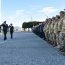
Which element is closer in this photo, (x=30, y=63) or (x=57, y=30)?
(x=30, y=63)

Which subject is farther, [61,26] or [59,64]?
[61,26]

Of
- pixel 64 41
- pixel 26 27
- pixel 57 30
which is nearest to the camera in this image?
pixel 64 41

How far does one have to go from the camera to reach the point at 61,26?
20.0 m

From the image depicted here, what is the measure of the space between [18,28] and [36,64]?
134804 millimetres

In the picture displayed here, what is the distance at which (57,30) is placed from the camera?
21531mm

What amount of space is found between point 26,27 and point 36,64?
429 ft

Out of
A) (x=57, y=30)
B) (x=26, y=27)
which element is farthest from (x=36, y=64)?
(x=26, y=27)

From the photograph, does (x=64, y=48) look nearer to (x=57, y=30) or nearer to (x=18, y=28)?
(x=57, y=30)

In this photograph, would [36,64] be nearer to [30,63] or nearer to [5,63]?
[30,63]

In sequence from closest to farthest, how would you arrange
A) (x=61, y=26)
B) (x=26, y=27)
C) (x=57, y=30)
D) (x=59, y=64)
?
(x=59, y=64)
(x=61, y=26)
(x=57, y=30)
(x=26, y=27)

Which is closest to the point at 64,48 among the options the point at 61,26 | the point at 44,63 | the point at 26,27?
the point at 61,26

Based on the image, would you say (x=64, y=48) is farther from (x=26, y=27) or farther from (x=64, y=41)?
(x=26, y=27)

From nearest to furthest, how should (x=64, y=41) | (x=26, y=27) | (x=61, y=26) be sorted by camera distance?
1. (x=64, y=41)
2. (x=61, y=26)
3. (x=26, y=27)

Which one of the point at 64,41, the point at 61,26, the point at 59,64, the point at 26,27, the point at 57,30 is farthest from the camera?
the point at 26,27
